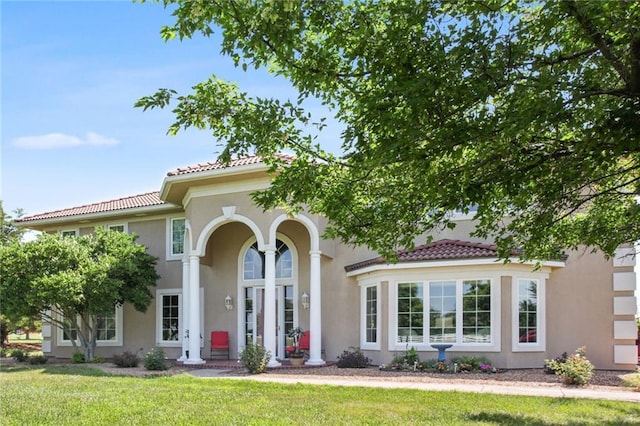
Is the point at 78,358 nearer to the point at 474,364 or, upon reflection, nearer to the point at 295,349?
the point at 295,349

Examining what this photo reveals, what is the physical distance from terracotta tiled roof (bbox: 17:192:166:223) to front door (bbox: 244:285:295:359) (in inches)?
179

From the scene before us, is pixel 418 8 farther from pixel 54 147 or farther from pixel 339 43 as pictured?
pixel 54 147

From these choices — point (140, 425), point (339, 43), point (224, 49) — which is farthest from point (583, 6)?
point (140, 425)

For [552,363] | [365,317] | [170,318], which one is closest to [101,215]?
[170,318]

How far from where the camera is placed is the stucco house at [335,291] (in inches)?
580

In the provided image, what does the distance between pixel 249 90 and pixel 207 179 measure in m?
10.8

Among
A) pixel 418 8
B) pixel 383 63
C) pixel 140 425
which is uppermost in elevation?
pixel 418 8

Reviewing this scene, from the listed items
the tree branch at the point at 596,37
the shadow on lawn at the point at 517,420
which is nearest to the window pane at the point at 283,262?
the shadow on lawn at the point at 517,420

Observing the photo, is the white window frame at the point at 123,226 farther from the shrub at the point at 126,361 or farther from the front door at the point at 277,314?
the shrub at the point at 126,361

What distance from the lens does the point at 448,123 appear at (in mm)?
5051

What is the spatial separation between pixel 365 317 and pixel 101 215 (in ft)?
34.4

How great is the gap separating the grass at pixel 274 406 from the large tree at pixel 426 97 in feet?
11.7

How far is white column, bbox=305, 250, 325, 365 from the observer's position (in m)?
16.2

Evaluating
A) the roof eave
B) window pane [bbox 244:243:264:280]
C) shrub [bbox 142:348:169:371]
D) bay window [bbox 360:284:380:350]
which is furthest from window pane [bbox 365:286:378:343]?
shrub [bbox 142:348:169:371]
